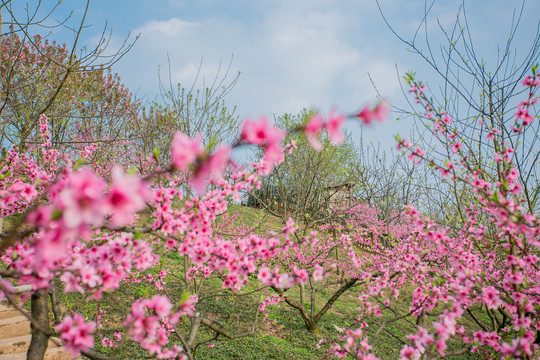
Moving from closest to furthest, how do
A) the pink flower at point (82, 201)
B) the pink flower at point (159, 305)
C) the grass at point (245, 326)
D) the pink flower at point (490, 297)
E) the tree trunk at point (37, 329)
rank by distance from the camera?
1. the pink flower at point (82, 201)
2. the pink flower at point (159, 305)
3. the tree trunk at point (37, 329)
4. the pink flower at point (490, 297)
5. the grass at point (245, 326)

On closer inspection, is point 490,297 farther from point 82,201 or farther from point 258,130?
point 82,201

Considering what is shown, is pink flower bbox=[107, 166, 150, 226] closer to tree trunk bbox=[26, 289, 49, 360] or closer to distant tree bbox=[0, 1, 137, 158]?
tree trunk bbox=[26, 289, 49, 360]

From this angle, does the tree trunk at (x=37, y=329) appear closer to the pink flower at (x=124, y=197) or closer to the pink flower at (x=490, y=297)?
the pink flower at (x=124, y=197)

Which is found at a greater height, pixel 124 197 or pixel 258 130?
pixel 258 130

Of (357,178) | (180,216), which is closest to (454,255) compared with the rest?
(180,216)

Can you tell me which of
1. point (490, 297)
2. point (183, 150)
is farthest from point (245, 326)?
point (183, 150)

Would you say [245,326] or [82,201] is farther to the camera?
[245,326]

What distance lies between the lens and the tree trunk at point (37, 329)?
2307 mm

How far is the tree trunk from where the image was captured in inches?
90.8

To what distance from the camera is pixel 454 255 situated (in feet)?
10.3

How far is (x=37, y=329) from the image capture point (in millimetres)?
2266

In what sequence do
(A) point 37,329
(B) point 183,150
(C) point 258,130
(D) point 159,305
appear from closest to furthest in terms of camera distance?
(B) point 183,150 < (C) point 258,130 < (D) point 159,305 < (A) point 37,329

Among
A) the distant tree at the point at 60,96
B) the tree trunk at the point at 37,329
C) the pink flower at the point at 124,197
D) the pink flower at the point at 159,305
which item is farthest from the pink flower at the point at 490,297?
the distant tree at the point at 60,96

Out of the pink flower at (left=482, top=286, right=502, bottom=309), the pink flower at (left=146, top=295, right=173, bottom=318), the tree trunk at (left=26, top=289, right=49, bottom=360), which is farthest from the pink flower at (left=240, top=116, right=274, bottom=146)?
the pink flower at (left=482, top=286, right=502, bottom=309)
